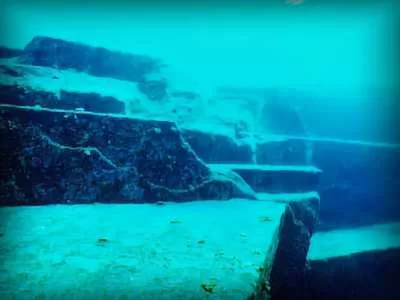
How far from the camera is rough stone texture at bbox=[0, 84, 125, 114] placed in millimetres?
8759

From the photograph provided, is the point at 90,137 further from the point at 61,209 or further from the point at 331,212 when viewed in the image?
the point at 331,212

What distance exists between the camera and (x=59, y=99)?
1002 centimetres

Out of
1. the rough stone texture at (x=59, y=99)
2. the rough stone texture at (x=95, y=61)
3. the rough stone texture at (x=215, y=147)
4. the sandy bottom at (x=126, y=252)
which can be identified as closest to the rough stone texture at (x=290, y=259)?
the sandy bottom at (x=126, y=252)

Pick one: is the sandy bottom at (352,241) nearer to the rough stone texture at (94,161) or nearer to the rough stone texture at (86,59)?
the rough stone texture at (94,161)

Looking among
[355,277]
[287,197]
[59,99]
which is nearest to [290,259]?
[287,197]

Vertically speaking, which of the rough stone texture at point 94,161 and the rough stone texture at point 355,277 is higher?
the rough stone texture at point 94,161

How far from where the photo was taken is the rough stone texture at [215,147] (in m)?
10.9

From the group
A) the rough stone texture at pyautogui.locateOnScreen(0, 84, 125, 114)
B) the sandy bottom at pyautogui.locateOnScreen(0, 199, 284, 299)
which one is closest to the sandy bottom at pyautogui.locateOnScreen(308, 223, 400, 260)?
the sandy bottom at pyautogui.locateOnScreen(0, 199, 284, 299)

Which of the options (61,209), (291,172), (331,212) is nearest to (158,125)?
(61,209)

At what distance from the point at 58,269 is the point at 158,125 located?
362cm

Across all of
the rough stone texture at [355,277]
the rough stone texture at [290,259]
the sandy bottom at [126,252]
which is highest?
the sandy bottom at [126,252]

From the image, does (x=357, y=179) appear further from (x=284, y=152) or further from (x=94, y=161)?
(x=94, y=161)

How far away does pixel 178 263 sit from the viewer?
2961mm

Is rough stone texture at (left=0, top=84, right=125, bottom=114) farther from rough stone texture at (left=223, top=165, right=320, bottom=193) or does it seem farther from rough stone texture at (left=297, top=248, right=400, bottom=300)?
rough stone texture at (left=297, top=248, right=400, bottom=300)
